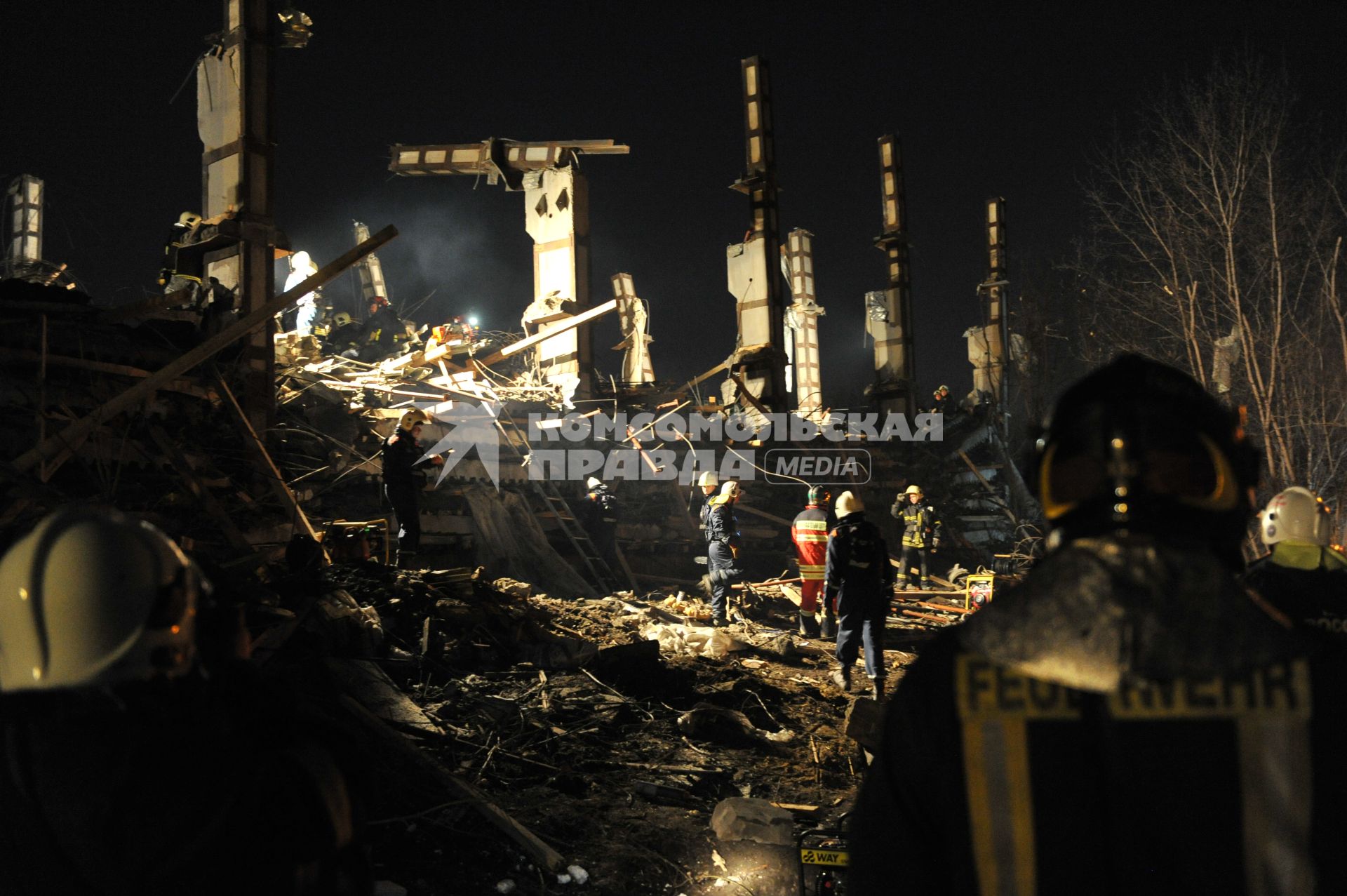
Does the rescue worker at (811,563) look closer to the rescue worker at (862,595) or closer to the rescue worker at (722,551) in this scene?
the rescue worker at (722,551)

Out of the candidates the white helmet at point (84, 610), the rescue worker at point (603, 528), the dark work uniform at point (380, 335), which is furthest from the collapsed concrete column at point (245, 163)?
the white helmet at point (84, 610)

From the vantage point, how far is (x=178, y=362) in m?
7.68

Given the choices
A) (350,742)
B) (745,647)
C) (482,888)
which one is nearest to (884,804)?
(350,742)

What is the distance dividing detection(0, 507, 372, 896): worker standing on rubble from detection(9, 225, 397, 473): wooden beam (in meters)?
5.53

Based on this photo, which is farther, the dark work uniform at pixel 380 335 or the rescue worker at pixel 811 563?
the dark work uniform at pixel 380 335

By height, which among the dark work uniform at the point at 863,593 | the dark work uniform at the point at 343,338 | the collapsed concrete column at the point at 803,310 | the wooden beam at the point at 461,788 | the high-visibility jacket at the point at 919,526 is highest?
the collapsed concrete column at the point at 803,310

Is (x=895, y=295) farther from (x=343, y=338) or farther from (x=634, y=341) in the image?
(x=343, y=338)

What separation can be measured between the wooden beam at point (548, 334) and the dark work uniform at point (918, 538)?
6262 millimetres

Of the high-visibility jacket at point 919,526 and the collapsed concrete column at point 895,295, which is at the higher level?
the collapsed concrete column at point 895,295

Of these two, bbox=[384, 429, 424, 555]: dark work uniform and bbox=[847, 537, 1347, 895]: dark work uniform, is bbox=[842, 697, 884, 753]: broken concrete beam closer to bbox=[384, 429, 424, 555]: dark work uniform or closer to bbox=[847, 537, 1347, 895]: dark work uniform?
bbox=[847, 537, 1347, 895]: dark work uniform

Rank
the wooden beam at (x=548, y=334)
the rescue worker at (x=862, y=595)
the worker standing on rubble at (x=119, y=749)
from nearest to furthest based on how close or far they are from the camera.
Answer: the worker standing on rubble at (x=119, y=749) → the rescue worker at (x=862, y=595) → the wooden beam at (x=548, y=334)

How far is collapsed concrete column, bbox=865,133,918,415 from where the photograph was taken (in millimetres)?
22266

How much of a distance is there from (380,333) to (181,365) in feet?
41.0

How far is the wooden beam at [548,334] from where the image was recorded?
14.3 meters
